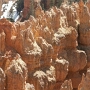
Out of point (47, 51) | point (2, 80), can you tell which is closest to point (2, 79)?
point (2, 80)

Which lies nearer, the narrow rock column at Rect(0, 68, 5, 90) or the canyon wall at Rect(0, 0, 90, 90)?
the narrow rock column at Rect(0, 68, 5, 90)

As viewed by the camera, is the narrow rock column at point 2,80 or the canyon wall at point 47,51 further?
the canyon wall at point 47,51

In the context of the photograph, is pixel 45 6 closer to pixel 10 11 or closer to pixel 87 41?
pixel 10 11

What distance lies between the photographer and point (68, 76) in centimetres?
1759

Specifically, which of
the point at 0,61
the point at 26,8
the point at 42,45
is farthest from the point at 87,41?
the point at 26,8

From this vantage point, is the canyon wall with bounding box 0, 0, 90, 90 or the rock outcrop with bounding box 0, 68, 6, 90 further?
the canyon wall with bounding box 0, 0, 90, 90

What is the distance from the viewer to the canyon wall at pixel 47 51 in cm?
1107

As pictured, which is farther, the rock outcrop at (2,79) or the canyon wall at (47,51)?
the canyon wall at (47,51)

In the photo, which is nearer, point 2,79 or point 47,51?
point 2,79

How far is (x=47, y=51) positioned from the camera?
1495cm

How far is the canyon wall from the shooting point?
1107 centimetres

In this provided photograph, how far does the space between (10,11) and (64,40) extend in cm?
2690

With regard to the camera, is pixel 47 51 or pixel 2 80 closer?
pixel 2 80

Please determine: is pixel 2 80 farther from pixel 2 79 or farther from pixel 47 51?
pixel 47 51
